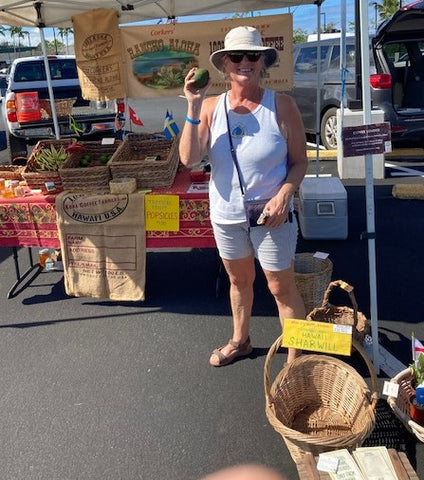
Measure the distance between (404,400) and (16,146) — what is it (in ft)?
23.8

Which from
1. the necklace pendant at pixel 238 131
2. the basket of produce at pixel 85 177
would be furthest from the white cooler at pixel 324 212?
the necklace pendant at pixel 238 131

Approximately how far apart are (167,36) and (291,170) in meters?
2.72

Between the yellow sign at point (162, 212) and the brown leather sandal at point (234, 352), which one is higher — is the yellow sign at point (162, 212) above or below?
above

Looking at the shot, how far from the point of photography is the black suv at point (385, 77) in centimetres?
700

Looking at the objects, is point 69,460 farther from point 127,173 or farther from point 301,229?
point 301,229

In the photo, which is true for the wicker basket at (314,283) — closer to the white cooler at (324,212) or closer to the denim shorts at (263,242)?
the denim shorts at (263,242)

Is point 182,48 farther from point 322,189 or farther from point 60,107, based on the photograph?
point 60,107

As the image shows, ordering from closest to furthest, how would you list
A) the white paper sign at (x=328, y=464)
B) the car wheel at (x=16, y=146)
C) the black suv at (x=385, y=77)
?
1. the white paper sign at (x=328, y=464)
2. the black suv at (x=385, y=77)
3. the car wheel at (x=16, y=146)

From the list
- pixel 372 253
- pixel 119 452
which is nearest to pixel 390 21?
pixel 372 253

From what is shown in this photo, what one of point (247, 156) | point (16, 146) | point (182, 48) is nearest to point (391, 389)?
point (247, 156)

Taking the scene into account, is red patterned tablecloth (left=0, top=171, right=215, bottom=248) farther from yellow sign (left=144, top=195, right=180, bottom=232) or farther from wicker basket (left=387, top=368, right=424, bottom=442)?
wicker basket (left=387, top=368, right=424, bottom=442)

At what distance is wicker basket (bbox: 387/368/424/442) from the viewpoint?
88.3 inches

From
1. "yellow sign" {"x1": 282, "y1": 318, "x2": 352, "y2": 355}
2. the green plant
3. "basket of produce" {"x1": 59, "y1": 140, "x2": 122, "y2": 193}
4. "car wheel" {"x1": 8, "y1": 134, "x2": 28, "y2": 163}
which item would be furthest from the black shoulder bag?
"car wheel" {"x1": 8, "y1": 134, "x2": 28, "y2": 163}

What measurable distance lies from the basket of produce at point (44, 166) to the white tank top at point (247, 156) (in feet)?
5.09
